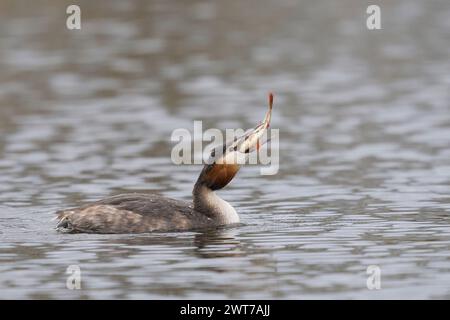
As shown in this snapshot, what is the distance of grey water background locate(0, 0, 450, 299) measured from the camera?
13.1 m

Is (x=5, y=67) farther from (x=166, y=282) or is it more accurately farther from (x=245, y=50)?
(x=166, y=282)

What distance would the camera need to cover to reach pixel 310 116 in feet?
75.3

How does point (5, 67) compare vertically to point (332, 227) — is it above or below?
above

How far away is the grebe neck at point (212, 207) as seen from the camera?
50.6 feet

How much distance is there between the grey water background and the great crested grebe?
0.79ft

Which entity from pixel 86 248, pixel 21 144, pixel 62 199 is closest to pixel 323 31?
pixel 21 144

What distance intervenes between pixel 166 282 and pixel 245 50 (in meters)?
17.6

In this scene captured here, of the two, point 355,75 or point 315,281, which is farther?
point 355,75

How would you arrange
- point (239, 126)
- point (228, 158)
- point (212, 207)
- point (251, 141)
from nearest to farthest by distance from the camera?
point (251, 141) < point (228, 158) < point (212, 207) < point (239, 126)

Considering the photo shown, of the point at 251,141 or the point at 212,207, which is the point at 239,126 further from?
the point at 251,141

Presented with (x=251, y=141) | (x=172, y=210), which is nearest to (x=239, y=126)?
(x=251, y=141)

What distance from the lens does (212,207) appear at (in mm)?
15461

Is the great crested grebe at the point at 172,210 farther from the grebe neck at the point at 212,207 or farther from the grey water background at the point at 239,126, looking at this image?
the grey water background at the point at 239,126

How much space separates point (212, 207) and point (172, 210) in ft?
1.60
